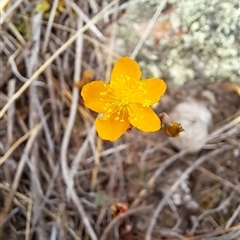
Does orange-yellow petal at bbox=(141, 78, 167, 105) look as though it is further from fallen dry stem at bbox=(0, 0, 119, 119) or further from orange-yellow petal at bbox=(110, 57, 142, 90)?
fallen dry stem at bbox=(0, 0, 119, 119)

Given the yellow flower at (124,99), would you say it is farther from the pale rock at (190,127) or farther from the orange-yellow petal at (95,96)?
the pale rock at (190,127)

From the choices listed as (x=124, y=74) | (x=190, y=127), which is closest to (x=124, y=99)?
(x=124, y=74)

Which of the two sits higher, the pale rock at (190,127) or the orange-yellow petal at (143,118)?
the orange-yellow petal at (143,118)

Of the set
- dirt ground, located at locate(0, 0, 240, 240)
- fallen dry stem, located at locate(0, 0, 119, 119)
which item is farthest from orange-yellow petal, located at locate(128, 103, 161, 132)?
fallen dry stem, located at locate(0, 0, 119, 119)

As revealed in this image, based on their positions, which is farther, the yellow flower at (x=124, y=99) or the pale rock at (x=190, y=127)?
the pale rock at (x=190, y=127)

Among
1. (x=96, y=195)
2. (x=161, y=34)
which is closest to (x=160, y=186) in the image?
(x=96, y=195)

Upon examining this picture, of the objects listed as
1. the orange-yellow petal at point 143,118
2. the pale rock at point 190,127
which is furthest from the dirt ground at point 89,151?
the orange-yellow petal at point 143,118

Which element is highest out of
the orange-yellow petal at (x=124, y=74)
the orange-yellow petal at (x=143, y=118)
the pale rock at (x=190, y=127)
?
the orange-yellow petal at (x=124, y=74)
